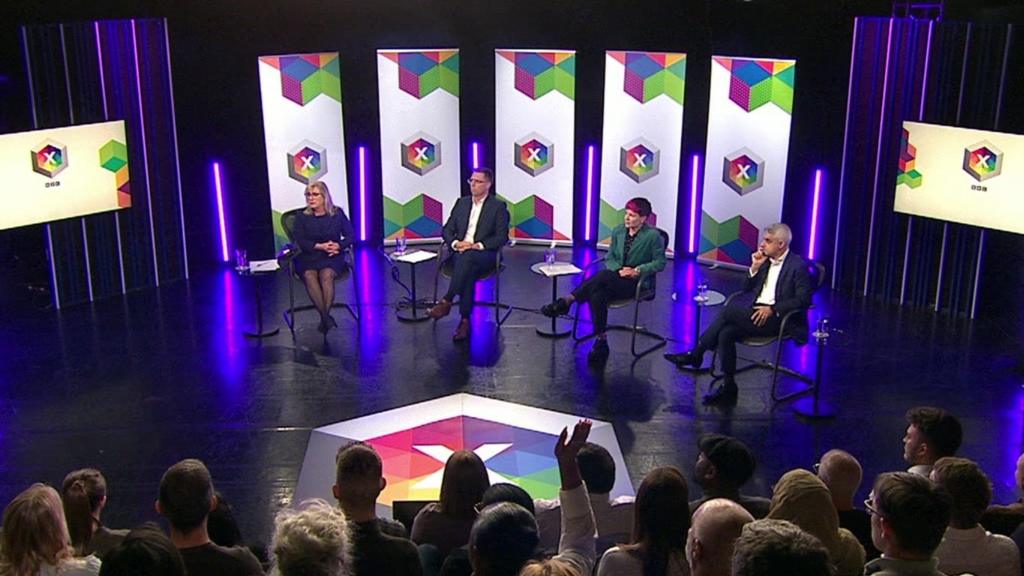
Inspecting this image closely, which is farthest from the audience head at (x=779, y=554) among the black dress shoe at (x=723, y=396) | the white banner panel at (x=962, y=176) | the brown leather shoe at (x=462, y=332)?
the white banner panel at (x=962, y=176)

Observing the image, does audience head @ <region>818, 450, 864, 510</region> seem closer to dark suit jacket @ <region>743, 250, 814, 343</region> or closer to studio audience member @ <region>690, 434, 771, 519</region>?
→ studio audience member @ <region>690, 434, 771, 519</region>

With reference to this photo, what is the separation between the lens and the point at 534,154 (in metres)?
9.95

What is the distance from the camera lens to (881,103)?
8.43 m

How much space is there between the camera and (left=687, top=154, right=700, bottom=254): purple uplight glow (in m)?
9.52

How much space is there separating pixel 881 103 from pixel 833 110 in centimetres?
45

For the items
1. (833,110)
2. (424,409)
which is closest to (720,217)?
(833,110)

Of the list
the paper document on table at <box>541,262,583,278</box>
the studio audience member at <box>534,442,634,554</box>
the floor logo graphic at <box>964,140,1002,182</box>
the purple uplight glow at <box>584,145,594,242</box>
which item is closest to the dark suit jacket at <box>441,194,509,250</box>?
the paper document on table at <box>541,262,583,278</box>

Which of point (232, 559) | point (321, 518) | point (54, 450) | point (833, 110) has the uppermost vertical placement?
point (833, 110)

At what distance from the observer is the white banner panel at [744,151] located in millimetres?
8945

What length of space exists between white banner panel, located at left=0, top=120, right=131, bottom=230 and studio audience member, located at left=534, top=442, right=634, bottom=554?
5.53m

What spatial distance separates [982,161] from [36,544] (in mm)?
6673

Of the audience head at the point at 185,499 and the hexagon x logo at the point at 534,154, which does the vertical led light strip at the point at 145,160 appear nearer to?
the hexagon x logo at the point at 534,154

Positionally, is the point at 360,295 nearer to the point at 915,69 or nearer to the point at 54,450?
the point at 54,450

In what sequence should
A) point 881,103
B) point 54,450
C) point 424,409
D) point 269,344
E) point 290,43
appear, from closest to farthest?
point 54,450
point 424,409
point 269,344
point 881,103
point 290,43
